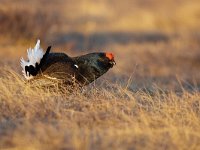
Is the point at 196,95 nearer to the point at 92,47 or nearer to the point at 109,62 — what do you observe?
the point at 109,62

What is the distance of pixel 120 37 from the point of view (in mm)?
16781

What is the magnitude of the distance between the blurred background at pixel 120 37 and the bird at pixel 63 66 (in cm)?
195

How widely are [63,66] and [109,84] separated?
57cm

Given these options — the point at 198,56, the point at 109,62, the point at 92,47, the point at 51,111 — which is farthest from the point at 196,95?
the point at 92,47

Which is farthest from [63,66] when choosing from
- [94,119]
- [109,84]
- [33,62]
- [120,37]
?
[120,37]

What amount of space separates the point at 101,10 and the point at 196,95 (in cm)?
1497

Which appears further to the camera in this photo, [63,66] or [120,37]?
[120,37]

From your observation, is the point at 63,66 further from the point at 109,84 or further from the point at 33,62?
the point at 109,84

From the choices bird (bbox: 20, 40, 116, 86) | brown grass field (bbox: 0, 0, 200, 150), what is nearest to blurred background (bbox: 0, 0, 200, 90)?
brown grass field (bbox: 0, 0, 200, 150)

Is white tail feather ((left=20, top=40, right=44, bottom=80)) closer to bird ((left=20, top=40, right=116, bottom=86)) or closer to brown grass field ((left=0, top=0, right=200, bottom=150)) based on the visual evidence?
bird ((left=20, top=40, right=116, bottom=86))

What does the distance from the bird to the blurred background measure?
195cm

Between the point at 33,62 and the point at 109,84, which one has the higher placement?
the point at 33,62

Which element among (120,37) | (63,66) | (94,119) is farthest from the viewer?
(120,37)

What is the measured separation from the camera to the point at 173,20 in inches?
797
